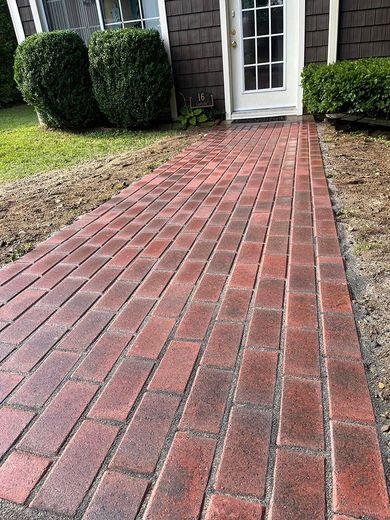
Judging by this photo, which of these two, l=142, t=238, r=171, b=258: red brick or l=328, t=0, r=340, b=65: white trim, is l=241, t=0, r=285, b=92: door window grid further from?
l=142, t=238, r=171, b=258: red brick

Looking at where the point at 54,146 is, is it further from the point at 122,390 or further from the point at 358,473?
the point at 358,473

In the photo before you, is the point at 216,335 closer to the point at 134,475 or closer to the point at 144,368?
the point at 144,368

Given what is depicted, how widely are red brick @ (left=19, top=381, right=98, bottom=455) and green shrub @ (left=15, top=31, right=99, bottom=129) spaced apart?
587cm

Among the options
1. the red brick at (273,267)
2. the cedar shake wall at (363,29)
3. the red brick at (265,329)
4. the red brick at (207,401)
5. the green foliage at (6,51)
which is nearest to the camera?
the red brick at (207,401)

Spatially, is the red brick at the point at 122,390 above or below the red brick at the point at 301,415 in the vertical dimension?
above

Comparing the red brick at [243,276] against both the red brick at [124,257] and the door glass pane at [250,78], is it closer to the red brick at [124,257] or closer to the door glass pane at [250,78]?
the red brick at [124,257]

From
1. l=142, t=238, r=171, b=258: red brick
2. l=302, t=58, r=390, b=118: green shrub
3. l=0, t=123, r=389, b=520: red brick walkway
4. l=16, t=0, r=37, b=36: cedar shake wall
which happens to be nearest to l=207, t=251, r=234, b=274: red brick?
l=0, t=123, r=389, b=520: red brick walkway

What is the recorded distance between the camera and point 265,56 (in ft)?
20.2

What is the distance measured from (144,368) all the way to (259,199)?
1.90 meters

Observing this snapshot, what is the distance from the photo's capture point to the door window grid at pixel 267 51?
5852mm

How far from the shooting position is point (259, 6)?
586 cm

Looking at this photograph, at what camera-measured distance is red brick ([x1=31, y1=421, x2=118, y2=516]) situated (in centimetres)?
102

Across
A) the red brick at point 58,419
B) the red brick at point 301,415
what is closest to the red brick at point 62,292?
the red brick at point 58,419

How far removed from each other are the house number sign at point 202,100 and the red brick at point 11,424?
6.02 metres
